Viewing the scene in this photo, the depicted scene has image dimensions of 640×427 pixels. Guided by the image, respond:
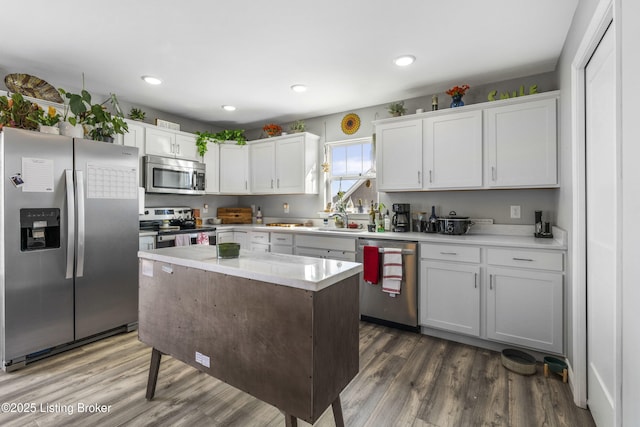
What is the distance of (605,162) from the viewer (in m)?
1.60

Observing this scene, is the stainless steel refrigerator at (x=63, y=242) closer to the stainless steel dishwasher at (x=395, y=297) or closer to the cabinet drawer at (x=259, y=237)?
the cabinet drawer at (x=259, y=237)

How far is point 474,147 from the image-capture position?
301 centimetres

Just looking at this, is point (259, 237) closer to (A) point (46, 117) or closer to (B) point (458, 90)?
(A) point (46, 117)

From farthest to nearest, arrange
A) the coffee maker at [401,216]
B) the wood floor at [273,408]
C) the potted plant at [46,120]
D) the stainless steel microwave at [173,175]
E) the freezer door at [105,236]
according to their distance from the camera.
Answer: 1. the stainless steel microwave at [173,175]
2. the coffee maker at [401,216]
3. the freezer door at [105,236]
4. the potted plant at [46,120]
5. the wood floor at [273,408]

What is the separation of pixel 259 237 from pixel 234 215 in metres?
1.00

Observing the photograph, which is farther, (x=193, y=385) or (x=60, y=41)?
(x=60, y=41)

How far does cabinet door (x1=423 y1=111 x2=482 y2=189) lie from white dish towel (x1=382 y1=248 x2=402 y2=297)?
0.82 m

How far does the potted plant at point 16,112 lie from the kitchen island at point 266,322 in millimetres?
1799

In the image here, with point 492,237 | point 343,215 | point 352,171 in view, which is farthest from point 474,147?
point 343,215

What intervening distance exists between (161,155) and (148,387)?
9.10 ft

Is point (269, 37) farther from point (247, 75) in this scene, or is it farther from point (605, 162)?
point (605, 162)

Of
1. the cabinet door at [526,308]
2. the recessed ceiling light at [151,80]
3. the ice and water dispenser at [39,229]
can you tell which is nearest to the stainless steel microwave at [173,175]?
the recessed ceiling light at [151,80]

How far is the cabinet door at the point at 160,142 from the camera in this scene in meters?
3.77

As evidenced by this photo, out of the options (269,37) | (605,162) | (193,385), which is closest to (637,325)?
(605,162)
